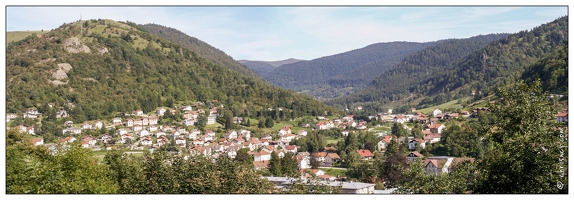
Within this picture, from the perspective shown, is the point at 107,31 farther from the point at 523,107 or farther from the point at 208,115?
the point at 523,107

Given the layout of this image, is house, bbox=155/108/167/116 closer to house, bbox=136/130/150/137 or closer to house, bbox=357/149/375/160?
house, bbox=136/130/150/137

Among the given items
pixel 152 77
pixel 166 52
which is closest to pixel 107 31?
pixel 166 52

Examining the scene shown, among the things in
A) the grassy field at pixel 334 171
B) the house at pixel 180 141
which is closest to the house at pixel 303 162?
the grassy field at pixel 334 171

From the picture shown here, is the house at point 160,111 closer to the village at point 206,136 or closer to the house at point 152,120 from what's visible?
the village at point 206,136

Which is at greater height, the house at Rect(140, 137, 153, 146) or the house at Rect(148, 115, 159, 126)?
the house at Rect(148, 115, 159, 126)

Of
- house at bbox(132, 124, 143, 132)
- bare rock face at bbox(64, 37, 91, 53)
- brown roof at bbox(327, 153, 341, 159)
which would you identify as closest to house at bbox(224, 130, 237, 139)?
house at bbox(132, 124, 143, 132)

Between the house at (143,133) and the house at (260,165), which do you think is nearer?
the house at (260,165)
